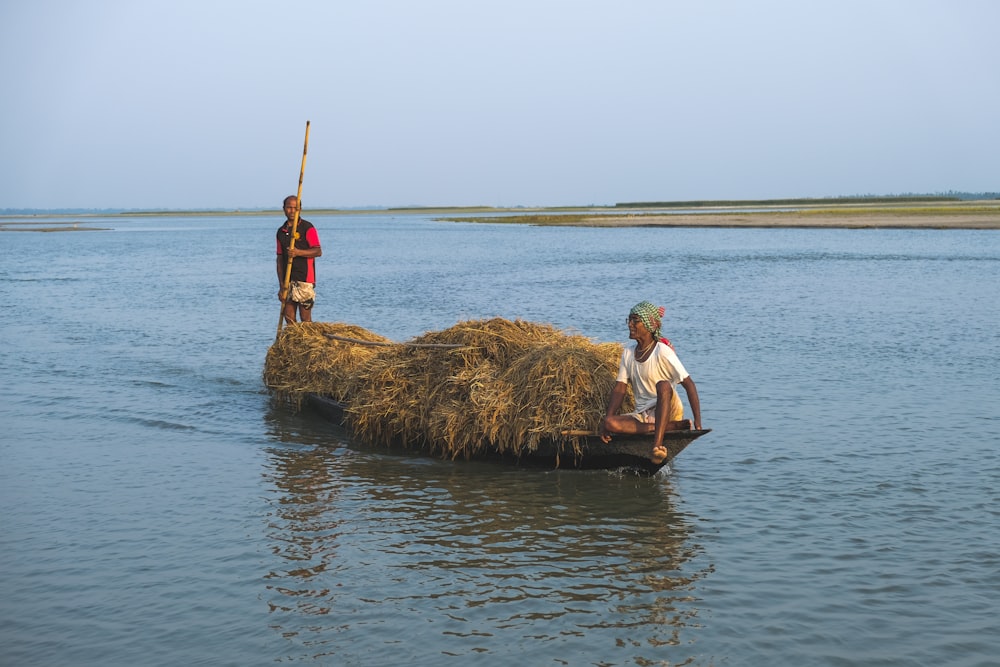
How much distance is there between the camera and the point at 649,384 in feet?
31.7

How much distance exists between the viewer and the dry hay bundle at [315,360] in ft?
44.1

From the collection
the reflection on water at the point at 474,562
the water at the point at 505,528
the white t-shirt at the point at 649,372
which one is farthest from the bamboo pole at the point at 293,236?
the white t-shirt at the point at 649,372

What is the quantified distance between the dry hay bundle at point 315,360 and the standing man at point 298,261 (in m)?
0.45

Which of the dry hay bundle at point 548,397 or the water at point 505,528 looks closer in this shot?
the water at point 505,528

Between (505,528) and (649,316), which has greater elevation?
(649,316)

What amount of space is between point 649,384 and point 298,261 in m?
7.21

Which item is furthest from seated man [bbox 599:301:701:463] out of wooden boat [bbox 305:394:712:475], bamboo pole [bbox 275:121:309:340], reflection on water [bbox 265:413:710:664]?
bamboo pole [bbox 275:121:309:340]

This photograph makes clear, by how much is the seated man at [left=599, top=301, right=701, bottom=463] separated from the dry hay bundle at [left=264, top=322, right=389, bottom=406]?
14.0ft

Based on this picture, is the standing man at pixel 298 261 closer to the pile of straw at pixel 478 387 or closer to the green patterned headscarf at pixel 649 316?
the pile of straw at pixel 478 387

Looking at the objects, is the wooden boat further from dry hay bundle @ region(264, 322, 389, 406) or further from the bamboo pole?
the bamboo pole

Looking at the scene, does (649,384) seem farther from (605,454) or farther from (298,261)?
(298,261)

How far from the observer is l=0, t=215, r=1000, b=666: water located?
21.8ft

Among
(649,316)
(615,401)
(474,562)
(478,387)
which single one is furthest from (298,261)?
(474,562)

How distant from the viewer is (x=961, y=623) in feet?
22.0
